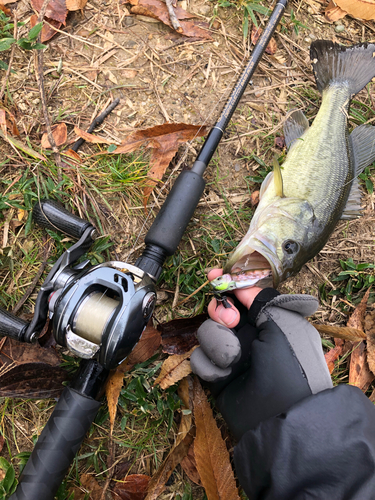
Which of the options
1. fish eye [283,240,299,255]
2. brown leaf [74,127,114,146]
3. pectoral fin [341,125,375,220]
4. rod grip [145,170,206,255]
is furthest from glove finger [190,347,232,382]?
brown leaf [74,127,114,146]

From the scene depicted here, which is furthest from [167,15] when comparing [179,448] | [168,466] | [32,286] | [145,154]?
[168,466]

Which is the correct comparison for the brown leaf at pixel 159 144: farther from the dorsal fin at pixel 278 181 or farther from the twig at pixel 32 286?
the twig at pixel 32 286

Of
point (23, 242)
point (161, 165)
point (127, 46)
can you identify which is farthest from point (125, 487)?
point (127, 46)

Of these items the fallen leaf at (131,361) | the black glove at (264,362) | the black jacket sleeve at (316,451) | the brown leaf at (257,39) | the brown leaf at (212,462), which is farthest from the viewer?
the brown leaf at (257,39)

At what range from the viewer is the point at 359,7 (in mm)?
3166

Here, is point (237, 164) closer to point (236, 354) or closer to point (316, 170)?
point (316, 170)

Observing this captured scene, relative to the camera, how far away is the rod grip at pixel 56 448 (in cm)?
199

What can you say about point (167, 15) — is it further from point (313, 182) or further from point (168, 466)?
point (168, 466)

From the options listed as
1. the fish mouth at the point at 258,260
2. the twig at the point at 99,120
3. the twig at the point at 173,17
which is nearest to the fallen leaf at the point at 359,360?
the fish mouth at the point at 258,260

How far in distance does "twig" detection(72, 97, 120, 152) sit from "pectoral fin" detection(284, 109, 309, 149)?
4.68 feet

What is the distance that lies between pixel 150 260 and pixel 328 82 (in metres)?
2.16

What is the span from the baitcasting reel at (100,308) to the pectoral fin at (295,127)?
1751 mm

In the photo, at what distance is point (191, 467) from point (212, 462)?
283 mm

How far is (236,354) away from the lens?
6.87ft
